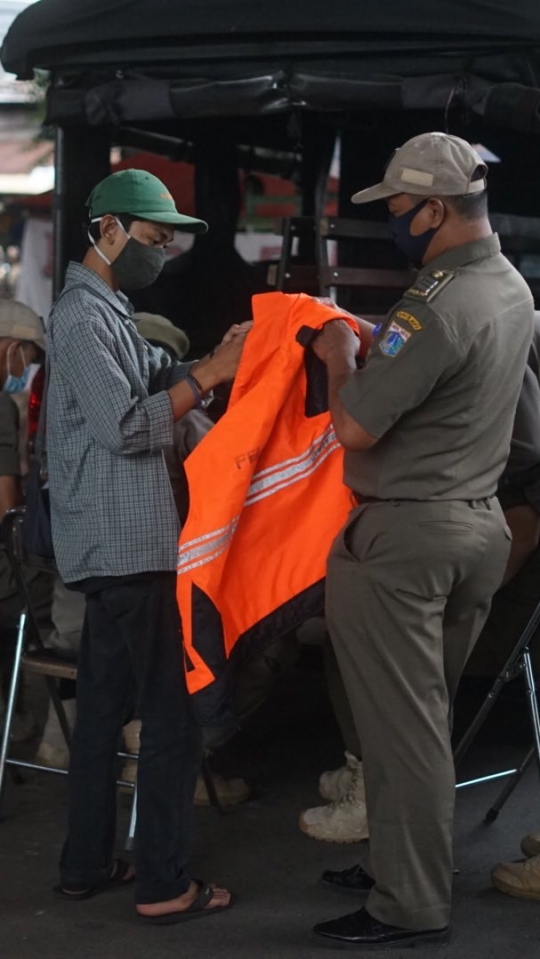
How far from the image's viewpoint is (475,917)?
375cm

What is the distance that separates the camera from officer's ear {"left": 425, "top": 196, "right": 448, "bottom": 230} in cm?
337

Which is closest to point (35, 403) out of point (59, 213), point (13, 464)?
point (59, 213)

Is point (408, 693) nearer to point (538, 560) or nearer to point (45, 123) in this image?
point (538, 560)

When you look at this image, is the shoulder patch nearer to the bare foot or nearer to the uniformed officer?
the uniformed officer

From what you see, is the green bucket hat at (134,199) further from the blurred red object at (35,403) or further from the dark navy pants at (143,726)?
the blurred red object at (35,403)

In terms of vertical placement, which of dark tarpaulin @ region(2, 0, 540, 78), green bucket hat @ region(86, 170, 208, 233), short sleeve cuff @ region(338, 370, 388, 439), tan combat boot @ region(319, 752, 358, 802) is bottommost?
tan combat boot @ region(319, 752, 358, 802)

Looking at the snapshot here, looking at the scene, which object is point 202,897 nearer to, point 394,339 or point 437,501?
point 437,501

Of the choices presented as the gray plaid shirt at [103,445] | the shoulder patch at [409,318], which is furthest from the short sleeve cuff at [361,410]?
the gray plaid shirt at [103,445]

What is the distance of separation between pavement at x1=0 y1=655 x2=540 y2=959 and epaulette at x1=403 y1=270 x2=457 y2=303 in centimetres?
172

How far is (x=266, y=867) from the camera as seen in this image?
13.6 feet

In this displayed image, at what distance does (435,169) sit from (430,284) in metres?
0.29

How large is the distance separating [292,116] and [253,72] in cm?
A: 24

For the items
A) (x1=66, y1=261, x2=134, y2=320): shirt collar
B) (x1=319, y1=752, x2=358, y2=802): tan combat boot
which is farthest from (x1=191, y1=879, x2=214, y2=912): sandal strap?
(x1=66, y1=261, x2=134, y2=320): shirt collar

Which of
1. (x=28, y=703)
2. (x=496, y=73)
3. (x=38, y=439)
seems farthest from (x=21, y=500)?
(x=496, y=73)
